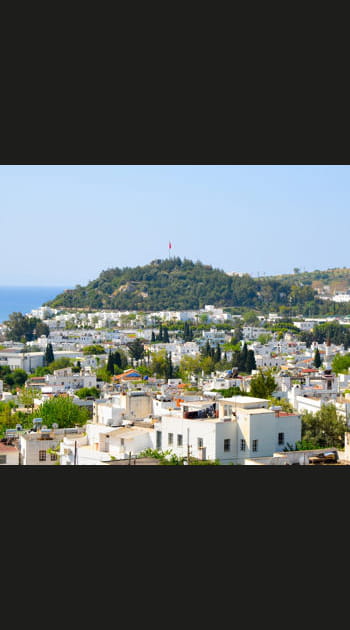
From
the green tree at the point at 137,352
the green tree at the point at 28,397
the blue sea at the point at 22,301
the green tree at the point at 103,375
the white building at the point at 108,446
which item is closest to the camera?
the white building at the point at 108,446

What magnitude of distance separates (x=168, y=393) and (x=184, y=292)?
28.4 m

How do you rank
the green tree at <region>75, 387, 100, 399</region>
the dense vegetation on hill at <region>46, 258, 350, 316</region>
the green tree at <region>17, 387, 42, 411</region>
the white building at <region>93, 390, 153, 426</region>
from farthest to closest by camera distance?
the dense vegetation on hill at <region>46, 258, 350, 316</region>
the green tree at <region>75, 387, 100, 399</region>
the green tree at <region>17, 387, 42, 411</region>
the white building at <region>93, 390, 153, 426</region>

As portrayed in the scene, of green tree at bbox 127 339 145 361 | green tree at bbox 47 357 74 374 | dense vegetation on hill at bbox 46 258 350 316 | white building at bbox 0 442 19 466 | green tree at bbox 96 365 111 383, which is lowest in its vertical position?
white building at bbox 0 442 19 466

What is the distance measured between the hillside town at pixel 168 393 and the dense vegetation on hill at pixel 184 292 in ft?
9.58

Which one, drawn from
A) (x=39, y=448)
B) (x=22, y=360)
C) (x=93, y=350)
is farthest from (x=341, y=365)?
(x=39, y=448)

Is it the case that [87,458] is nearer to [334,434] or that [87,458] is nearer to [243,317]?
[334,434]

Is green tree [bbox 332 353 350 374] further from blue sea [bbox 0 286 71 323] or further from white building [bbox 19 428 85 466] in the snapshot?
blue sea [bbox 0 286 71 323]

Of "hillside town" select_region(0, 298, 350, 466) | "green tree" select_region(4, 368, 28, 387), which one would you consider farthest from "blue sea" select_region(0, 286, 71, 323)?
"green tree" select_region(4, 368, 28, 387)

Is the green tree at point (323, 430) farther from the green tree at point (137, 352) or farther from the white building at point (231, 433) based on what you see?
the green tree at point (137, 352)

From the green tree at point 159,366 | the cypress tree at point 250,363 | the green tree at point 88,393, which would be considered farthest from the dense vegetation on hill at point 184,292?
the green tree at point 88,393

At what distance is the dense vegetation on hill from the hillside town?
9.58 feet

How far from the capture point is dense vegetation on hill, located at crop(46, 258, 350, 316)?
38.0 meters

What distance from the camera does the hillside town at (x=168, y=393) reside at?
19.4 ft

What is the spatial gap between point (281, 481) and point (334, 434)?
2.35 metres
